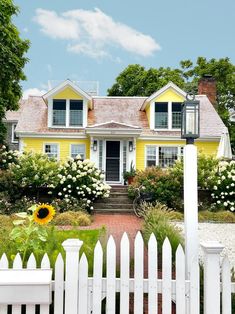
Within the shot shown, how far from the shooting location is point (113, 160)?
872 inches

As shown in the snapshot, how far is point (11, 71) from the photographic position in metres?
19.7

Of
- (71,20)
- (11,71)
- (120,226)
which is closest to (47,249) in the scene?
(120,226)

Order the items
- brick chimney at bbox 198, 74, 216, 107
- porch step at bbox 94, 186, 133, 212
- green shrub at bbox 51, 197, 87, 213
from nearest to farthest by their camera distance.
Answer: green shrub at bbox 51, 197, 87, 213 → porch step at bbox 94, 186, 133, 212 → brick chimney at bbox 198, 74, 216, 107

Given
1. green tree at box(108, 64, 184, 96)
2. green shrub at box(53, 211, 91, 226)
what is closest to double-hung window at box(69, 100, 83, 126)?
green shrub at box(53, 211, 91, 226)

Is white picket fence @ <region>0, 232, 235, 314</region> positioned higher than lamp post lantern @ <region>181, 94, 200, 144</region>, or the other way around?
lamp post lantern @ <region>181, 94, 200, 144</region>

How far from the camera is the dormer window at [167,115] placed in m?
23.0

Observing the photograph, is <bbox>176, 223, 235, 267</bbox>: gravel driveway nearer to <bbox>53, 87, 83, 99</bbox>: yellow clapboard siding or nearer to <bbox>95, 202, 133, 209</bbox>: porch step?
<bbox>95, 202, 133, 209</bbox>: porch step

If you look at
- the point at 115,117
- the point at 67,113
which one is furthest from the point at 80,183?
the point at 115,117

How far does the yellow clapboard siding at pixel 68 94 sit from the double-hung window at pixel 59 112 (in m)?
0.25

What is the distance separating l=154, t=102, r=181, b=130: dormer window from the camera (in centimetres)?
2302

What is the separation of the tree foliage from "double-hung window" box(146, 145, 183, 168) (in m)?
13.3

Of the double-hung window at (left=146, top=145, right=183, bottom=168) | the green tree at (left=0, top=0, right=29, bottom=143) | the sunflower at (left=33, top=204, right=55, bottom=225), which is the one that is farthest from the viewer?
the double-hung window at (left=146, top=145, right=183, bottom=168)

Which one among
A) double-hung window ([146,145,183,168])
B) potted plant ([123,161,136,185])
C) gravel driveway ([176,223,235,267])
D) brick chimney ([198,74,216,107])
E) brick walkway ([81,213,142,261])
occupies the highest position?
brick chimney ([198,74,216,107])

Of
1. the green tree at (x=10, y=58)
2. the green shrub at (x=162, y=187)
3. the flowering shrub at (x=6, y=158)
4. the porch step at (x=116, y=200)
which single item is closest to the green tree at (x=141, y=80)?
the green tree at (x=10, y=58)
